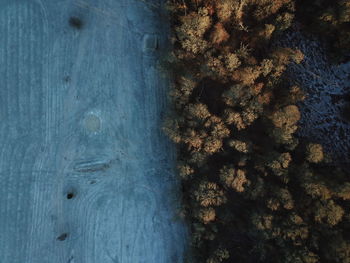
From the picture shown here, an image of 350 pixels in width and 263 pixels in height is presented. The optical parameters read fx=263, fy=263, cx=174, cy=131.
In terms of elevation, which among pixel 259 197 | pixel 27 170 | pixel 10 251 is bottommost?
pixel 10 251

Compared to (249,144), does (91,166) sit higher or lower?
lower

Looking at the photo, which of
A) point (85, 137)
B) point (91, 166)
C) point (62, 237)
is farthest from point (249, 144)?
point (62, 237)

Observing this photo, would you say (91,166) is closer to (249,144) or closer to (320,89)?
(249,144)

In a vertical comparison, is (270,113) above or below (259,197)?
above

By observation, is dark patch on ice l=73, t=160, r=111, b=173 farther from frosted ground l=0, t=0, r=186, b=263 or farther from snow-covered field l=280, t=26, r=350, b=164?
snow-covered field l=280, t=26, r=350, b=164

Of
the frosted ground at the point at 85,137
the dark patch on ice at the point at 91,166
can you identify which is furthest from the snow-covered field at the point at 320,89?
the dark patch on ice at the point at 91,166

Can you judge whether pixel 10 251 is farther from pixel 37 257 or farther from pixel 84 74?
pixel 84 74

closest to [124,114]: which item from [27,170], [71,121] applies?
[71,121]
